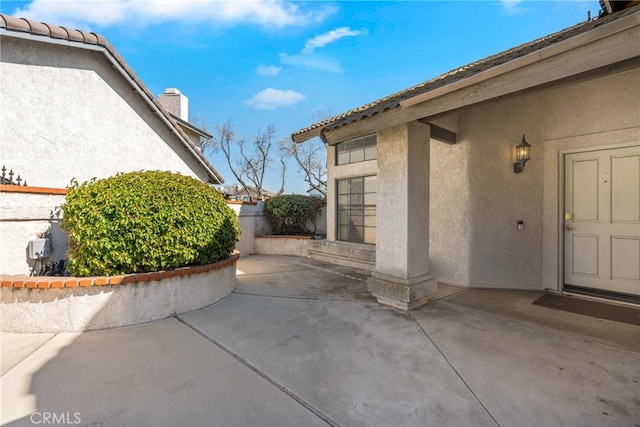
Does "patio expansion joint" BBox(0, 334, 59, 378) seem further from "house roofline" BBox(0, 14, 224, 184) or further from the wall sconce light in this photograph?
the wall sconce light

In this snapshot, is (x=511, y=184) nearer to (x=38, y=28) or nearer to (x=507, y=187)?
(x=507, y=187)

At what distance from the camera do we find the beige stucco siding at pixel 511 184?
5.31m

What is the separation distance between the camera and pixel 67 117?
631 cm

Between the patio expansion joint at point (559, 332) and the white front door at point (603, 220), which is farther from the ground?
the white front door at point (603, 220)

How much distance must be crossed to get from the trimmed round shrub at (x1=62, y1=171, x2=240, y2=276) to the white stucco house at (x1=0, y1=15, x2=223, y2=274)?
0.82 m

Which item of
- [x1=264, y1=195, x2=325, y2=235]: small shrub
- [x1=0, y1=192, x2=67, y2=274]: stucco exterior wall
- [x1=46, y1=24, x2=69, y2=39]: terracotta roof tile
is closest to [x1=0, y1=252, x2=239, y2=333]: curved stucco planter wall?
[x1=0, y1=192, x2=67, y2=274]: stucco exterior wall

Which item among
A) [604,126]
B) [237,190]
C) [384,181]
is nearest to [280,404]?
[384,181]

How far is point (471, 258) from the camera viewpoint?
621cm

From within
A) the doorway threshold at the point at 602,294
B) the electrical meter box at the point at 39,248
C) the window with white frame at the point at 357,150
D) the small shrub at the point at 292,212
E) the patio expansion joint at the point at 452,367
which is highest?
the window with white frame at the point at 357,150

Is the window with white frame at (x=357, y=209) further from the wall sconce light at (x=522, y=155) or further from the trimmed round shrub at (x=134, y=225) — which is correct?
the trimmed round shrub at (x=134, y=225)

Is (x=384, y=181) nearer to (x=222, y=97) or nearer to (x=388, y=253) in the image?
(x=388, y=253)

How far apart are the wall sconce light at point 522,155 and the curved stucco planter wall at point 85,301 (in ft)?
22.3

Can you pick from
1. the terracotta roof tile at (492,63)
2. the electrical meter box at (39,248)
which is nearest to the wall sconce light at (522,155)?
the terracotta roof tile at (492,63)

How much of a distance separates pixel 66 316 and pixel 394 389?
4.46 metres
